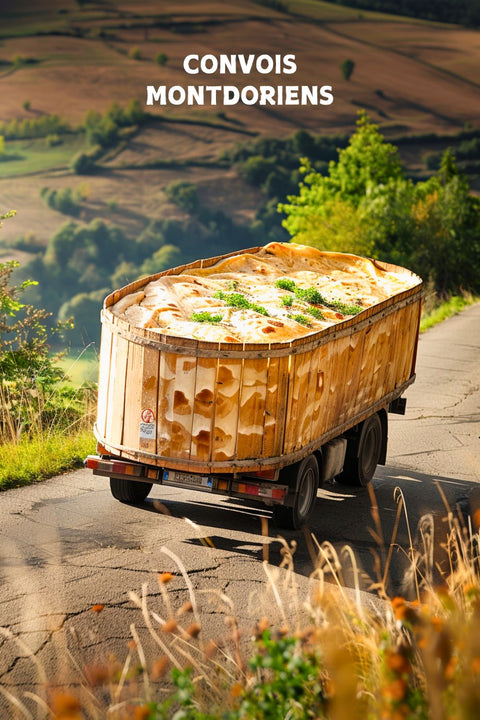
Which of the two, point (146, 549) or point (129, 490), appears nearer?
point (146, 549)

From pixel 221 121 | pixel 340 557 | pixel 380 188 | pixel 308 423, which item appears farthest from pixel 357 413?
pixel 221 121

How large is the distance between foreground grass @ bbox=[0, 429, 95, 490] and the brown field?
126m

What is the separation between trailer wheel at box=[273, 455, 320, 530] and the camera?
9.40 metres

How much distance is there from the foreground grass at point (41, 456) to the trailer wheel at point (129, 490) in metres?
1.31

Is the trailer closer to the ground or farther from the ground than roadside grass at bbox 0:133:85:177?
farther from the ground

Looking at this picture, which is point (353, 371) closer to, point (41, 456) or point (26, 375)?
point (41, 456)

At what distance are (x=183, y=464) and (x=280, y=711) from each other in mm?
4851

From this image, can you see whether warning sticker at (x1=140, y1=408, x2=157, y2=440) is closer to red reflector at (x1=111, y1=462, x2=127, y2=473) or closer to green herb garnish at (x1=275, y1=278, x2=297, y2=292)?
red reflector at (x1=111, y1=462, x2=127, y2=473)

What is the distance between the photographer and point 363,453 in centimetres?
1140

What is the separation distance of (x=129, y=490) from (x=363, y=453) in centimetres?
291

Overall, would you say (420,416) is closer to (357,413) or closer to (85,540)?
(357,413)

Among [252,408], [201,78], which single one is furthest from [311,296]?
[201,78]

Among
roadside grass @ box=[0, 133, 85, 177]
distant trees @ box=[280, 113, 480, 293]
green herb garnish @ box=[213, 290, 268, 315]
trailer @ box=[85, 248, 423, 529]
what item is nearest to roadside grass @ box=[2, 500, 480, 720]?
trailer @ box=[85, 248, 423, 529]

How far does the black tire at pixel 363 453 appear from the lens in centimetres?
1119
